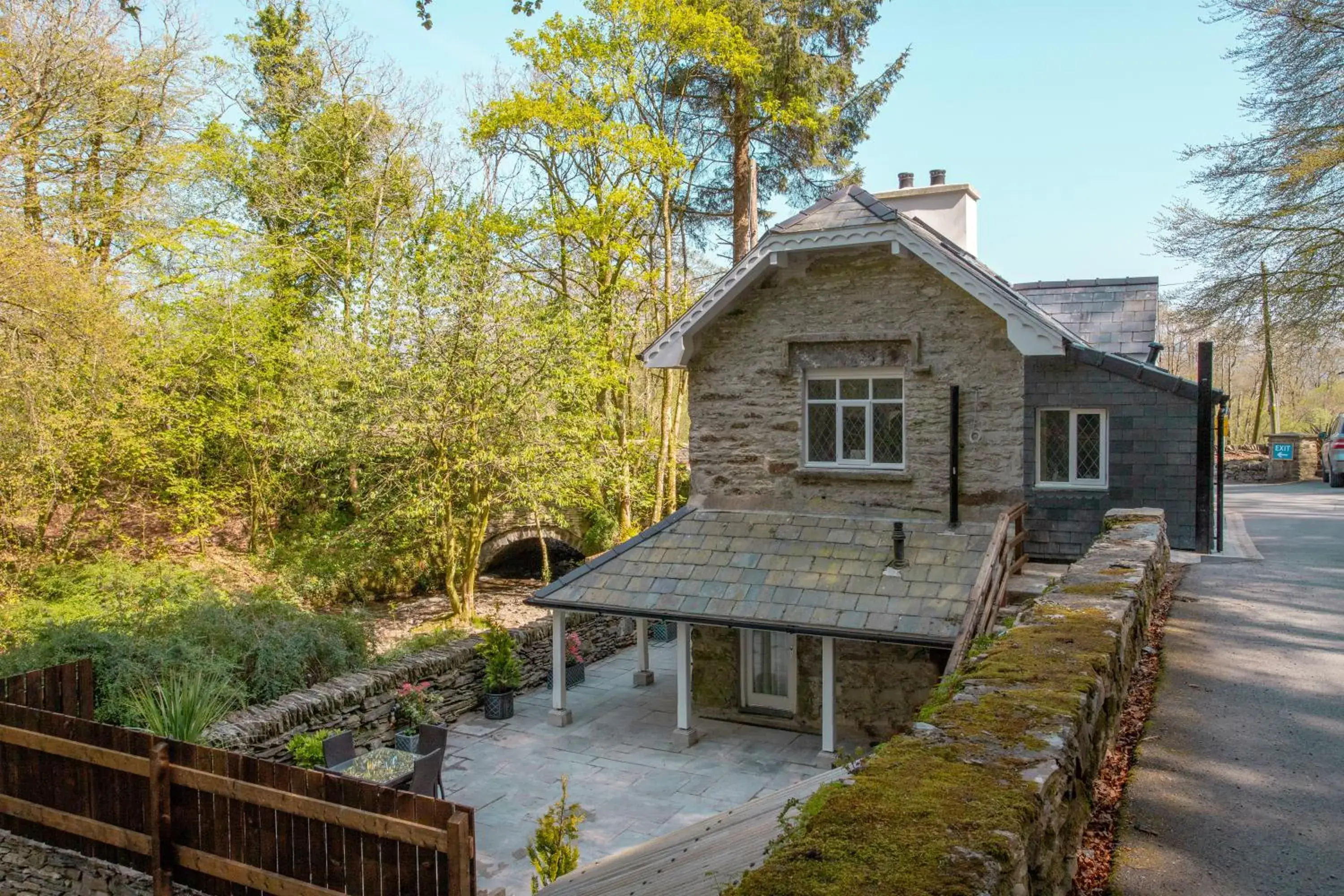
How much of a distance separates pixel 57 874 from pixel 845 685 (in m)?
8.70

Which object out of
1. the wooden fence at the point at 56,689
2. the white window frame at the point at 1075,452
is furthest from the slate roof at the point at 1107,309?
the wooden fence at the point at 56,689

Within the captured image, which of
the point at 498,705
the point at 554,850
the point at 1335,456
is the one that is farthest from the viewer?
the point at 1335,456

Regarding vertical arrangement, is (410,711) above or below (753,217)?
below

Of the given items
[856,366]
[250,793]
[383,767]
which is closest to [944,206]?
[856,366]

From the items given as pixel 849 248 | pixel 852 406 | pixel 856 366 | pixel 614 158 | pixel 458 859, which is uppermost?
pixel 614 158

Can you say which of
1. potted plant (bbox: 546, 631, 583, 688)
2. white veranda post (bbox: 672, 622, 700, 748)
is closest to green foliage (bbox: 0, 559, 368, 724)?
potted plant (bbox: 546, 631, 583, 688)

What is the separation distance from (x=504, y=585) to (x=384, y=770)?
1548cm

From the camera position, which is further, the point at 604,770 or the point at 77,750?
the point at 604,770

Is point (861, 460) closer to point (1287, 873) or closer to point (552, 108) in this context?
point (1287, 873)

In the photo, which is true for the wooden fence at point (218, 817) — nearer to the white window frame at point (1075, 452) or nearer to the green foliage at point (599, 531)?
the white window frame at point (1075, 452)

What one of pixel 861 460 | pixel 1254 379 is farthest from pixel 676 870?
pixel 1254 379

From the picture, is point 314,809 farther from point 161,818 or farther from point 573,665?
point 573,665

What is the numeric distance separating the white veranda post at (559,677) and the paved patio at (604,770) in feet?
0.56

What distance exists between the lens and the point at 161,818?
6.37 m
